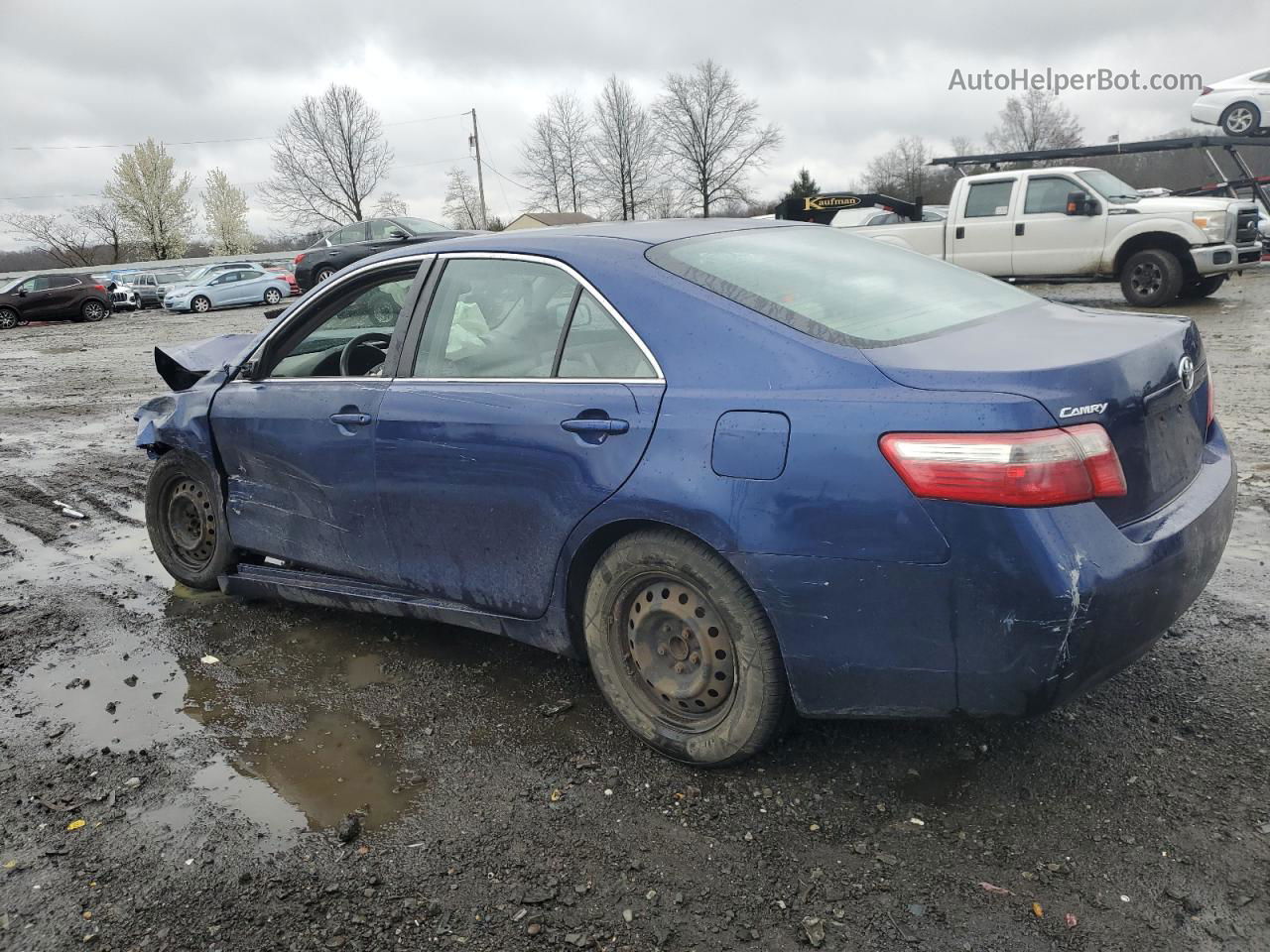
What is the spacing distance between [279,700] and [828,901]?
2.22 m

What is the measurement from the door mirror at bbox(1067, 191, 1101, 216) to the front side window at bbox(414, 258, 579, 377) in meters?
12.1

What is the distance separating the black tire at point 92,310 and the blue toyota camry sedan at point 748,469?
30.0 meters

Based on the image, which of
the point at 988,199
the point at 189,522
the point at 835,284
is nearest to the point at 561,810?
the point at 835,284

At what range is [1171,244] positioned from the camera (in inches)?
496

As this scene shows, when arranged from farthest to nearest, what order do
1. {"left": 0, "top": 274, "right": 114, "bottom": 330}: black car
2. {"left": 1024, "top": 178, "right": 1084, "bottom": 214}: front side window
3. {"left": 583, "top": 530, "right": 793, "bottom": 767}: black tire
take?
{"left": 0, "top": 274, "right": 114, "bottom": 330}: black car
{"left": 1024, "top": 178, "right": 1084, "bottom": 214}: front side window
{"left": 583, "top": 530, "right": 793, "bottom": 767}: black tire

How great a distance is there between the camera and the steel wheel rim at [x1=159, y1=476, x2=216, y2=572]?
4578 millimetres

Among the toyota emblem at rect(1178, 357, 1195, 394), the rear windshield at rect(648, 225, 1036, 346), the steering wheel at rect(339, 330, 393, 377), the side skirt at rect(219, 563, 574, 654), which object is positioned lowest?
the side skirt at rect(219, 563, 574, 654)

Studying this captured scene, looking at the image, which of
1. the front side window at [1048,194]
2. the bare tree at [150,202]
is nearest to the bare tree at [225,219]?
the bare tree at [150,202]

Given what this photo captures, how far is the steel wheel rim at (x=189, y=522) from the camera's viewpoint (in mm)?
4578

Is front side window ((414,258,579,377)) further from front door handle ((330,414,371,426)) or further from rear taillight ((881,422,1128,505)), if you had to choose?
rear taillight ((881,422,1128,505))

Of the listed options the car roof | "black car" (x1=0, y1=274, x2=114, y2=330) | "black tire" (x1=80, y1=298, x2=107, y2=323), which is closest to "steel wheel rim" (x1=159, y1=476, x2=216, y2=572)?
the car roof

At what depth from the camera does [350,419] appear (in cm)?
360

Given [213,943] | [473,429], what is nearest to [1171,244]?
[473,429]

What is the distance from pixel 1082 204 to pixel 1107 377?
12.3 m
